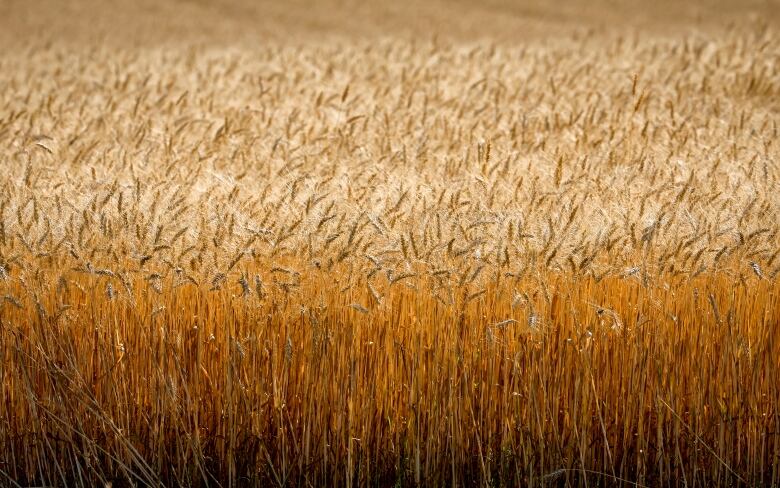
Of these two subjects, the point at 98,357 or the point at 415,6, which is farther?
the point at 415,6

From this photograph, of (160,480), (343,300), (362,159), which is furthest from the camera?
(362,159)

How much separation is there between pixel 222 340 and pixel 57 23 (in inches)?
459

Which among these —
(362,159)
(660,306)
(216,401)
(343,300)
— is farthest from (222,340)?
(362,159)

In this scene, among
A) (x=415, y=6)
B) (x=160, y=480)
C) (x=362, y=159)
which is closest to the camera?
(x=160, y=480)

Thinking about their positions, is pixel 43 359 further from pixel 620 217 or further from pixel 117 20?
pixel 117 20

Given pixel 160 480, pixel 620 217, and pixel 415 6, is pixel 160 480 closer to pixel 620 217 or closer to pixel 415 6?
pixel 620 217

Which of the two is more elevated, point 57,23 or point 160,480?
point 57,23

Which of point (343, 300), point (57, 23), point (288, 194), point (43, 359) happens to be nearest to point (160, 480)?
point (43, 359)

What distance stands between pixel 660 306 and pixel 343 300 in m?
0.86

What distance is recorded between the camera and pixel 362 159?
425cm

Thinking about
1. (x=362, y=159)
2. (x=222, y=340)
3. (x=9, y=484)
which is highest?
(x=362, y=159)

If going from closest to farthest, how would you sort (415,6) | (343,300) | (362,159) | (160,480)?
(160,480) < (343,300) < (362,159) < (415,6)

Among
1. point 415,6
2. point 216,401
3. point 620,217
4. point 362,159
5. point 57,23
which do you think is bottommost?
point 216,401

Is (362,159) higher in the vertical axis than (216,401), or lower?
higher
